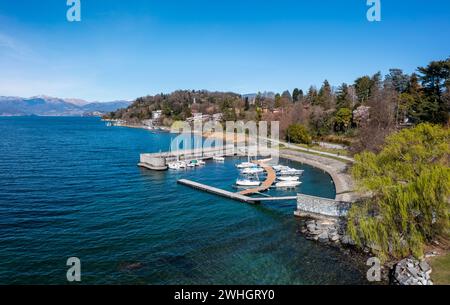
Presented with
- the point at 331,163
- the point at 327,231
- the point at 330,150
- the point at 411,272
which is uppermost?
the point at 330,150

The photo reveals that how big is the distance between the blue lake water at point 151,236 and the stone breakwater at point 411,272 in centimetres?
206

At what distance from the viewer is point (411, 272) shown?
17500mm

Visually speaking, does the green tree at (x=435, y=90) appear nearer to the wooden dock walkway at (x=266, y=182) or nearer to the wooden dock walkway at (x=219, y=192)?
the wooden dock walkway at (x=266, y=182)

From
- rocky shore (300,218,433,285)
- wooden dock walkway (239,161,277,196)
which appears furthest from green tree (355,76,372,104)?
rocky shore (300,218,433,285)

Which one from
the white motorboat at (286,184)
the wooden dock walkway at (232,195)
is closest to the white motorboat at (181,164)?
the wooden dock walkway at (232,195)

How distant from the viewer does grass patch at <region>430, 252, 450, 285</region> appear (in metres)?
16.4

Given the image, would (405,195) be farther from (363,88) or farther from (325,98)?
(325,98)

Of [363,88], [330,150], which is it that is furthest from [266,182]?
[363,88]

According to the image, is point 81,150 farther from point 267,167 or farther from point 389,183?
point 389,183

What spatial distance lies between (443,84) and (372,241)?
51.6m

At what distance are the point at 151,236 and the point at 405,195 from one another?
63.3ft

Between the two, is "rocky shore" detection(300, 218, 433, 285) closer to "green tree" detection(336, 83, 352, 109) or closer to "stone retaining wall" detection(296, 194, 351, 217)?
"stone retaining wall" detection(296, 194, 351, 217)

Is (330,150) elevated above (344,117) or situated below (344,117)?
below

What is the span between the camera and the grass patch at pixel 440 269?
1637cm
